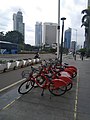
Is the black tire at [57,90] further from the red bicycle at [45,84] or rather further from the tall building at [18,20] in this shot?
the tall building at [18,20]

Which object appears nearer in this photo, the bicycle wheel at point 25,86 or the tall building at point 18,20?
the bicycle wheel at point 25,86

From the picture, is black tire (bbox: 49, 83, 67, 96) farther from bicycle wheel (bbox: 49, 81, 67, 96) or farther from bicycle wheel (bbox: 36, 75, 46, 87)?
bicycle wheel (bbox: 36, 75, 46, 87)

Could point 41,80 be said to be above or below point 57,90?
above

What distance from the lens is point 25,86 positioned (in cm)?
716

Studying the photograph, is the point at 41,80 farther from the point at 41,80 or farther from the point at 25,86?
the point at 25,86

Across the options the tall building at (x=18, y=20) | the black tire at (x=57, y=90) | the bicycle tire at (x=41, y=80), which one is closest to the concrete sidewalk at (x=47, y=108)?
the black tire at (x=57, y=90)

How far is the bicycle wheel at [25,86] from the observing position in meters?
6.99

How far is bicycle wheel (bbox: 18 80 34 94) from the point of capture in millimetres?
6992

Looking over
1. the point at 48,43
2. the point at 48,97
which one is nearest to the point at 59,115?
the point at 48,97

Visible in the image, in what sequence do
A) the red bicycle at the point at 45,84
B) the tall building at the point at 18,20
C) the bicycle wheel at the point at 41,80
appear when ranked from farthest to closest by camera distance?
the tall building at the point at 18,20, the bicycle wheel at the point at 41,80, the red bicycle at the point at 45,84

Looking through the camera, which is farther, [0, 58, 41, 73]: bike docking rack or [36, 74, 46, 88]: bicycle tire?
[0, 58, 41, 73]: bike docking rack

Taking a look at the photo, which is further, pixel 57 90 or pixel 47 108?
pixel 57 90

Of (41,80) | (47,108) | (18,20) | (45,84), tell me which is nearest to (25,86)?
(41,80)

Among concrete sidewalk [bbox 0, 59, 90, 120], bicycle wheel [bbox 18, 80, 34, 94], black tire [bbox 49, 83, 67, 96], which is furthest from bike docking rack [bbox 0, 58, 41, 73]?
black tire [bbox 49, 83, 67, 96]
